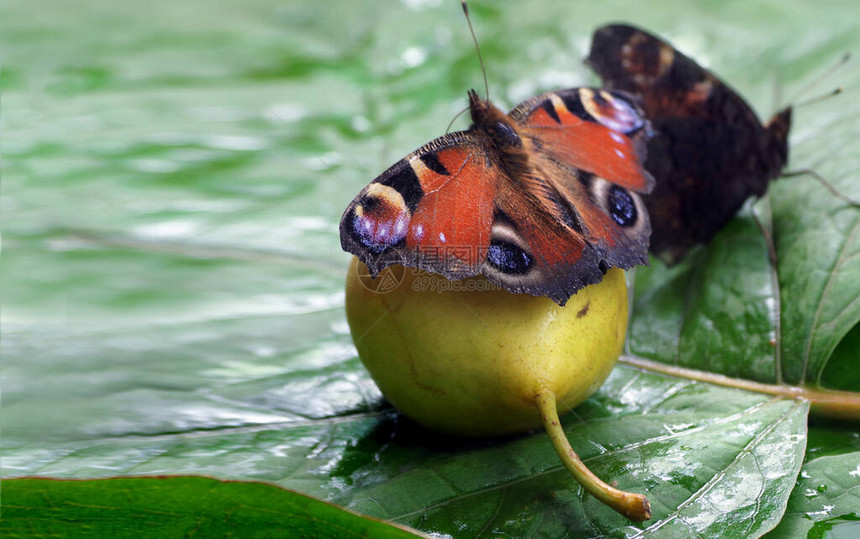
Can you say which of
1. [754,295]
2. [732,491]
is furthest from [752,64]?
[732,491]

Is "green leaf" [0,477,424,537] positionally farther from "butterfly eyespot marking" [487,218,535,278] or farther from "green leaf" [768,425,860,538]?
"green leaf" [768,425,860,538]

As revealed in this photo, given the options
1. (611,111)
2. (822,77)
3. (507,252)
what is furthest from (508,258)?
Result: (822,77)

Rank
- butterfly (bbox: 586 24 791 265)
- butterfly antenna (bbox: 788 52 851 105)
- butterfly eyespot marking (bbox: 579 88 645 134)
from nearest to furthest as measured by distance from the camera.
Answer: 1. butterfly eyespot marking (bbox: 579 88 645 134)
2. butterfly (bbox: 586 24 791 265)
3. butterfly antenna (bbox: 788 52 851 105)

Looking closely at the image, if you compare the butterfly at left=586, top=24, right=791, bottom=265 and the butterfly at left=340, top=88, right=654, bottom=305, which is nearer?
the butterfly at left=340, top=88, right=654, bottom=305

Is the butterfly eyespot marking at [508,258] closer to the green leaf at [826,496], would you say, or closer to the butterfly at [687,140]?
the green leaf at [826,496]

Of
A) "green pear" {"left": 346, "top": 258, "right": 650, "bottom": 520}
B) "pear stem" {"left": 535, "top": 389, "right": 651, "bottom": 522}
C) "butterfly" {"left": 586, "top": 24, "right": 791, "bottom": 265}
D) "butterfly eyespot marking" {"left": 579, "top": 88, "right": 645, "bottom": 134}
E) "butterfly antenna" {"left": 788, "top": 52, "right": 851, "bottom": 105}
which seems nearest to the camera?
"pear stem" {"left": 535, "top": 389, "right": 651, "bottom": 522}

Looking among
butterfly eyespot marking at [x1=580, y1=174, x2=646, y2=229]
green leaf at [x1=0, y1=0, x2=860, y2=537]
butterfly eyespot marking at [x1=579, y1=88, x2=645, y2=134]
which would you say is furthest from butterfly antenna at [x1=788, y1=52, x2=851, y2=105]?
butterfly eyespot marking at [x1=580, y1=174, x2=646, y2=229]

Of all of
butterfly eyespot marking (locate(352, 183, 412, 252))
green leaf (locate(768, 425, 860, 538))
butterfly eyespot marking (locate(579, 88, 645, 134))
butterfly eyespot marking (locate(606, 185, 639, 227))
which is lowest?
green leaf (locate(768, 425, 860, 538))

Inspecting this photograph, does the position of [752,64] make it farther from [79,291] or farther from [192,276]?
[79,291]
